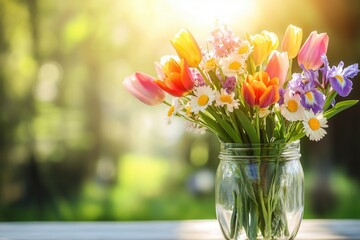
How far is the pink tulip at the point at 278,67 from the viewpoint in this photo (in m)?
1.10

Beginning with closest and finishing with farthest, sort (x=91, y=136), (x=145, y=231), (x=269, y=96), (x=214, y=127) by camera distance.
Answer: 1. (x=269, y=96)
2. (x=214, y=127)
3. (x=145, y=231)
4. (x=91, y=136)

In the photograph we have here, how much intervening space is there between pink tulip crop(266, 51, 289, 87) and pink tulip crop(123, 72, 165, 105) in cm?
19

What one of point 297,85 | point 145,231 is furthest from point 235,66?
point 145,231

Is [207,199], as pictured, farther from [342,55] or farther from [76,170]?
[342,55]

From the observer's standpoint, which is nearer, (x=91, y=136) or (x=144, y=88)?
(x=144, y=88)

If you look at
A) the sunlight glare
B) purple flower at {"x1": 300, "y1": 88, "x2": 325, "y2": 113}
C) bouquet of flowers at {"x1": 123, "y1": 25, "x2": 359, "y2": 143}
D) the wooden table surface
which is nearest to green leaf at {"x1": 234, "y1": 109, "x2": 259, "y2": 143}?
bouquet of flowers at {"x1": 123, "y1": 25, "x2": 359, "y2": 143}

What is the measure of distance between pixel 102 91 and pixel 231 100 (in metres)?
3.41

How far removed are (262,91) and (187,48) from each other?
0.15 m

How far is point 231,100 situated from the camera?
106 cm

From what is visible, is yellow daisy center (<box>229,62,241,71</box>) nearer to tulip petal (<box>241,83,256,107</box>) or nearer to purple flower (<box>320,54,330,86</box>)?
tulip petal (<box>241,83,256,107</box>)

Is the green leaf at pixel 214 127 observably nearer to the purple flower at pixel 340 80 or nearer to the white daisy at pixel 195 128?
the white daisy at pixel 195 128

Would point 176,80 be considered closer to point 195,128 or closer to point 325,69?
point 195,128

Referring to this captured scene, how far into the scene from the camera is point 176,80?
1.08 m

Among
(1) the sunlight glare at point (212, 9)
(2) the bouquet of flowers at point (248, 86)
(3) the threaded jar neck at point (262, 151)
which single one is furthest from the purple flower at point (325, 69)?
(1) the sunlight glare at point (212, 9)
